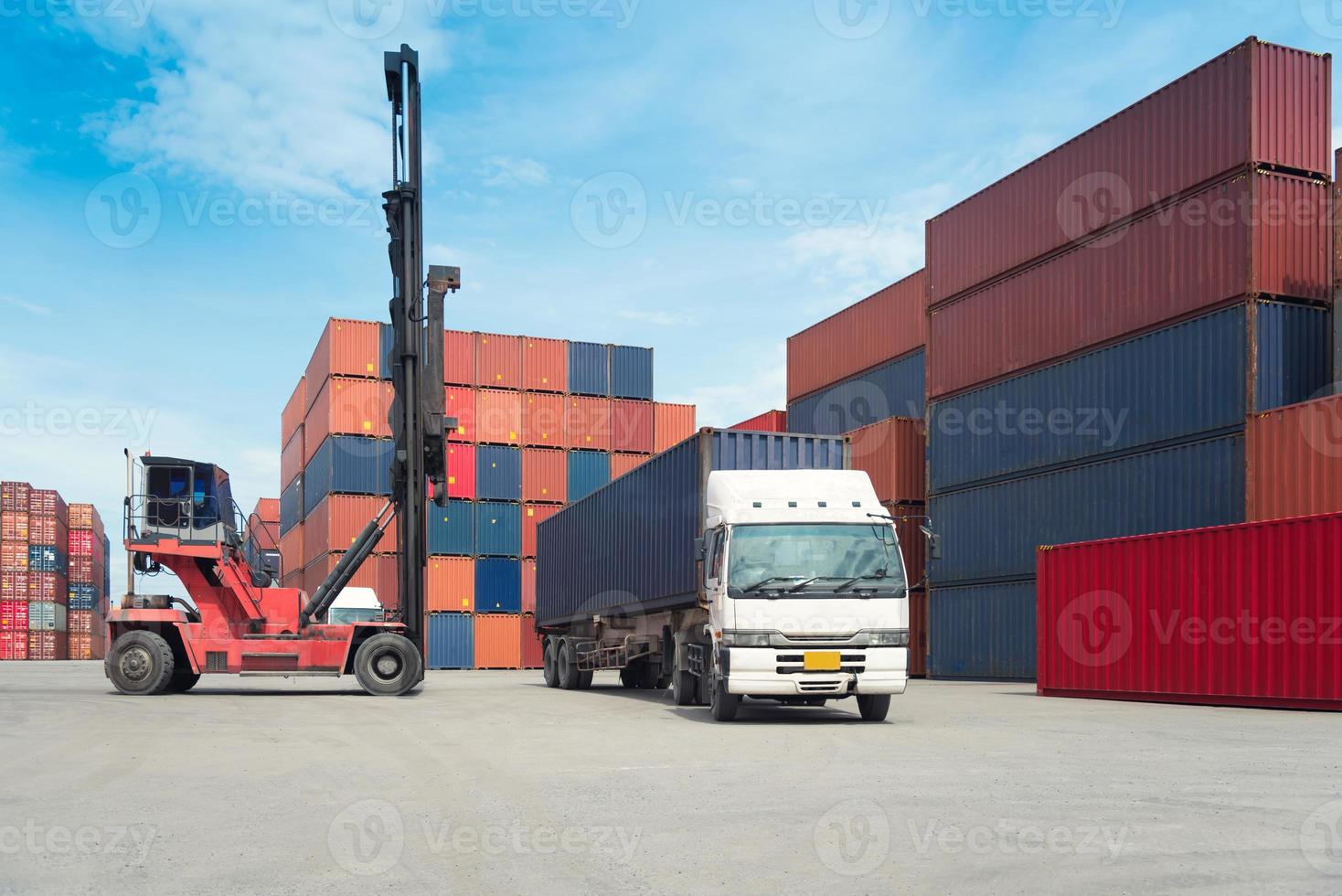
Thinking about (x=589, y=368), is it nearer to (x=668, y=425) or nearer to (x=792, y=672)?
(x=668, y=425)

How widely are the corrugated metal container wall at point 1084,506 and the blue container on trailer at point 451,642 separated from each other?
17.1m

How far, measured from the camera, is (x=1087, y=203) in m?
24.0

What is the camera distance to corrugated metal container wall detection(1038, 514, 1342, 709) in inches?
603

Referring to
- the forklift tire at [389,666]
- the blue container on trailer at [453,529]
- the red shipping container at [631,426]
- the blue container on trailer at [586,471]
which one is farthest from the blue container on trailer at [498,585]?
the forklift tire at [389,666]

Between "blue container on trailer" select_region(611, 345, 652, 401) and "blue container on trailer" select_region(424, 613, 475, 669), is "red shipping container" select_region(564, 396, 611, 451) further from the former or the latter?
"blue container on trailer" select_region(424, 613, 475, 669)

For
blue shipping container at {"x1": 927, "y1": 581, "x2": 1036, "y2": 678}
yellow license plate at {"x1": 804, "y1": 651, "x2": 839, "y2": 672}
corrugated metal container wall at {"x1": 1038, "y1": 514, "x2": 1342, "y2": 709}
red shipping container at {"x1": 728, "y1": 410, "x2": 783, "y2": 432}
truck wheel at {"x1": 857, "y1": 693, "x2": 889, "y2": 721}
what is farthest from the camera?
red shipping container at {"x1": 728, "y1": 410, "x2": 783, "y2": 432}

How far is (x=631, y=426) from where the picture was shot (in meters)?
43.4

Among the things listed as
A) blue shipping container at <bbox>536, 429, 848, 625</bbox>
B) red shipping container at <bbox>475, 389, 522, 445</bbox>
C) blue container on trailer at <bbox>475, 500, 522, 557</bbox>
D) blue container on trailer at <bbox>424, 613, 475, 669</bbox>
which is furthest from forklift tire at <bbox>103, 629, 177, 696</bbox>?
red shipping container at <bbox>475, 389, 522, 445</bbox>

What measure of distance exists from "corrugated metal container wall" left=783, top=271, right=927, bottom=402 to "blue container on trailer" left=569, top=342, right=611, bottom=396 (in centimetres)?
798

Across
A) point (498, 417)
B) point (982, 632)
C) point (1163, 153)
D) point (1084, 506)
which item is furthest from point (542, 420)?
point (1163, 153)

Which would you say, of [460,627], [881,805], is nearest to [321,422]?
[460,627]

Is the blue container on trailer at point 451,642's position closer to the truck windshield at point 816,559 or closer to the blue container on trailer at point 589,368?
the blue container on trailer at point 589,368

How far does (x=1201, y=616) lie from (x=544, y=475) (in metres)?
27.4

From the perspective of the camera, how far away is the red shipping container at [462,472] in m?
40.1
